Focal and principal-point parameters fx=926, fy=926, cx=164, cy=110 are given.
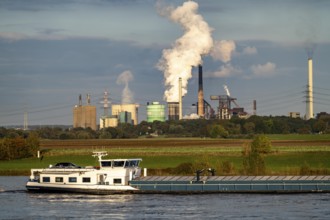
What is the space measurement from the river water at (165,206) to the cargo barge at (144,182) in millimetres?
1539

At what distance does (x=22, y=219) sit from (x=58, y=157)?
75.3 m

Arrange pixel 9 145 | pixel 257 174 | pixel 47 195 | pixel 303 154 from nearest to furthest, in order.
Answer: pixel 47 195 → pixel 257 174 → pixel 303 154 → pixel 9 145

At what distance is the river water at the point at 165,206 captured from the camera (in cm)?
7455

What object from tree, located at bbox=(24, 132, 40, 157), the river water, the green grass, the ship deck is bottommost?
the river water

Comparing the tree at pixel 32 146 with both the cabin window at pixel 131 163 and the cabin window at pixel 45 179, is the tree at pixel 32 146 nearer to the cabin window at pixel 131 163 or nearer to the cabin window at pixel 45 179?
the cabin window at pixel 45 179

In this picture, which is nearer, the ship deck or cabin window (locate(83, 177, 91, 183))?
the ship deck

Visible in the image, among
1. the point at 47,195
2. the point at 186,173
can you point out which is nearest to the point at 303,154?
the point at 186,173

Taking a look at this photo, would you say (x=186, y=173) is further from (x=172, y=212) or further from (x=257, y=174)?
(x=172, y=212)

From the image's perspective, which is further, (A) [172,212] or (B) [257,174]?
(B) [257,174]

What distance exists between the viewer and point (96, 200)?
289 ft

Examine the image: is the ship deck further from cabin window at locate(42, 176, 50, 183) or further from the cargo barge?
cabin window at locate(42, 176, 50, 183)

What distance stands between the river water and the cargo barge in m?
1.54

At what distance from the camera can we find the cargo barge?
3492 inches

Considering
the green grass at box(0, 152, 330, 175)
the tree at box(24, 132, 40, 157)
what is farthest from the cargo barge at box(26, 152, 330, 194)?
the tree at box(24, 132, 40, 157)
